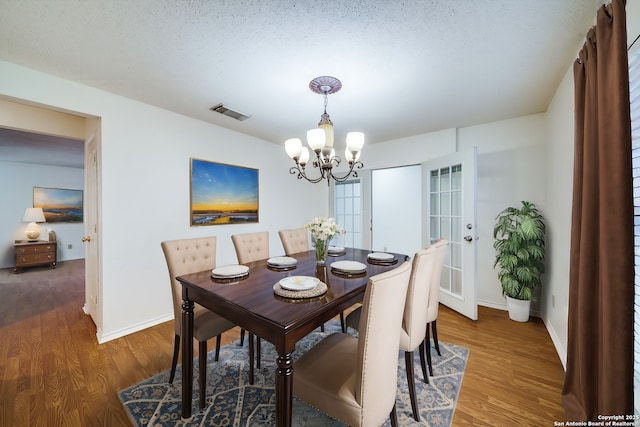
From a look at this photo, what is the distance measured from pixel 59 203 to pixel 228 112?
19.9 ft

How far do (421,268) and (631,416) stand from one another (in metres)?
0.94

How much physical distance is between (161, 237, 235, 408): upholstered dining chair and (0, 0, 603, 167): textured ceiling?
140 centimetres

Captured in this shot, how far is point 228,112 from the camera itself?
2850mm

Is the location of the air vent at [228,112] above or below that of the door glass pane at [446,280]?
above

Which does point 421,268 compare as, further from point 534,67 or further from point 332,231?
point 534,67

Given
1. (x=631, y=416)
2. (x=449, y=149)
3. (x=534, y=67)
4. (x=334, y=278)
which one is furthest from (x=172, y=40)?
(x=449, y=149)

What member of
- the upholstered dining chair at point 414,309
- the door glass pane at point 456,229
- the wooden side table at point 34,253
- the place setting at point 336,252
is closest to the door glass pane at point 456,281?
the door glass pane at point 456,229

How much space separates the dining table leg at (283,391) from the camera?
104 cm

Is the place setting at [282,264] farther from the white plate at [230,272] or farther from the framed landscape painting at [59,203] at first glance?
the framed landscape painting at [59,203]

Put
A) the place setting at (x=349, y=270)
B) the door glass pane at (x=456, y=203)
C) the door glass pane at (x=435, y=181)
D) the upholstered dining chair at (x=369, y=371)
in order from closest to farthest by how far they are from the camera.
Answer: the upholstered dining chair at (x=369, y=371)
the place setting at (x=349, y=270)
the door glass pane at (x=456, y=203)
the door glass pane at (x=435, y=181)

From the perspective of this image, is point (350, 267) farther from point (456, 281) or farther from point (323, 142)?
Answer: point (456, 281)

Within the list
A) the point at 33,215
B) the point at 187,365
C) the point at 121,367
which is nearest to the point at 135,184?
the point at 121,367

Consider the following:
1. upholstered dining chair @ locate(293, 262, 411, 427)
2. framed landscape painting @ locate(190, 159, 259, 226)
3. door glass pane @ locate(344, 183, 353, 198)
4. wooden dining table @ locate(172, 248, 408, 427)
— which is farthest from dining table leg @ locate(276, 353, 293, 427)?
door glass pane @ locate(344, 183, 353, 198)

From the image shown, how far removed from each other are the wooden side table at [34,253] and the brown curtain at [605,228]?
8.08m
